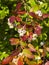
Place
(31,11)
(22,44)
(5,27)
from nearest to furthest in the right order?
(22,44) → (31,11) → (5,27)

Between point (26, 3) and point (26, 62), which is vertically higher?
point (26, 3)

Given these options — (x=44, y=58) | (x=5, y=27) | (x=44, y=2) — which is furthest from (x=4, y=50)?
(x=44, y=2)

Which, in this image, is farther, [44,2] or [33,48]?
[44,2]

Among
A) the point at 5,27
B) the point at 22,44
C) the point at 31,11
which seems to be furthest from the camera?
the point at 5,27

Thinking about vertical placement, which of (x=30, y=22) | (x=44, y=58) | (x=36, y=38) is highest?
(x=30, y=22)

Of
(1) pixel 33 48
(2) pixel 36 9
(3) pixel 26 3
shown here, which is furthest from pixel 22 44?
(3) pixel 26 3

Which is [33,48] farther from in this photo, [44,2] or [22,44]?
[44,2]

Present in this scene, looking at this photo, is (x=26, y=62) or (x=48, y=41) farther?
(x=48, y=41)

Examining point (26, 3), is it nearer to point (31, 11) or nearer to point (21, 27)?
point (31, 11)

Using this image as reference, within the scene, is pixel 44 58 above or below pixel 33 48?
below
